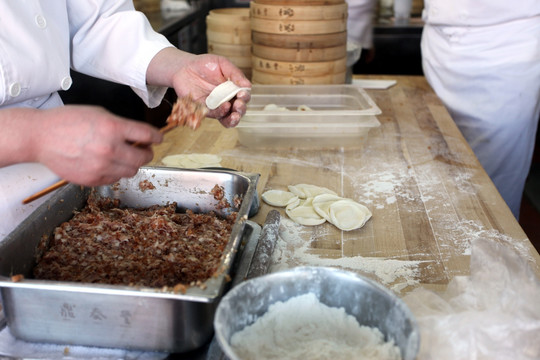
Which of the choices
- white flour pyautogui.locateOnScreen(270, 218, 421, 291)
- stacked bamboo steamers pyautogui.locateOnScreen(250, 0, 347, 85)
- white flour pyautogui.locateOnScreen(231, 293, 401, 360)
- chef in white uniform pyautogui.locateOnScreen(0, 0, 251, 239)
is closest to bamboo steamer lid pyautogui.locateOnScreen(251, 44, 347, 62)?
stacked bamboo steamers pyautogui.locateOnScreen(250, 0, 347, 85)

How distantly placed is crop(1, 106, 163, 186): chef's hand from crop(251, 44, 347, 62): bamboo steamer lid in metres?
1.64

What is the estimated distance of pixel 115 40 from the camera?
65.4 inches

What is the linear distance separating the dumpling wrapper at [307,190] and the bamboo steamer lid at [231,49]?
1354 millimetres

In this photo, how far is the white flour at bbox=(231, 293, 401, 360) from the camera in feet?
2.97

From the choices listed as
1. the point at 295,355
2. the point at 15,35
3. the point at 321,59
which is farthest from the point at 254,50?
the point at 295,355

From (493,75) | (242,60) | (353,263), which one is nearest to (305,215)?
(353,263)

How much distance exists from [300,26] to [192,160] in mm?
916

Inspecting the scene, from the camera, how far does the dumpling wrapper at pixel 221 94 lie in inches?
57.7

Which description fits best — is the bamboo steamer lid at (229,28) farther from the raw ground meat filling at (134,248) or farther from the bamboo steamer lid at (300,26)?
the raw ground meat filling at (134,248)

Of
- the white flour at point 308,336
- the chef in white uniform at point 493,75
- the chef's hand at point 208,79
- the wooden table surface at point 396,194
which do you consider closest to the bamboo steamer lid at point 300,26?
the wooden table surface at point 396,194

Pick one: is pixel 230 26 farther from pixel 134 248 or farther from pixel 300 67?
pixel 134 248

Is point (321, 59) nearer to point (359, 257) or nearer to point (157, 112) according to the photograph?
point (359, 257)

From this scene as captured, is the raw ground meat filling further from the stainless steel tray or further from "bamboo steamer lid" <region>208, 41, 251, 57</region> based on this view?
"bamboo steamer lid" <region>208, 41, 251, 57</region>

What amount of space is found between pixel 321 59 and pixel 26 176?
1587 millimetres
